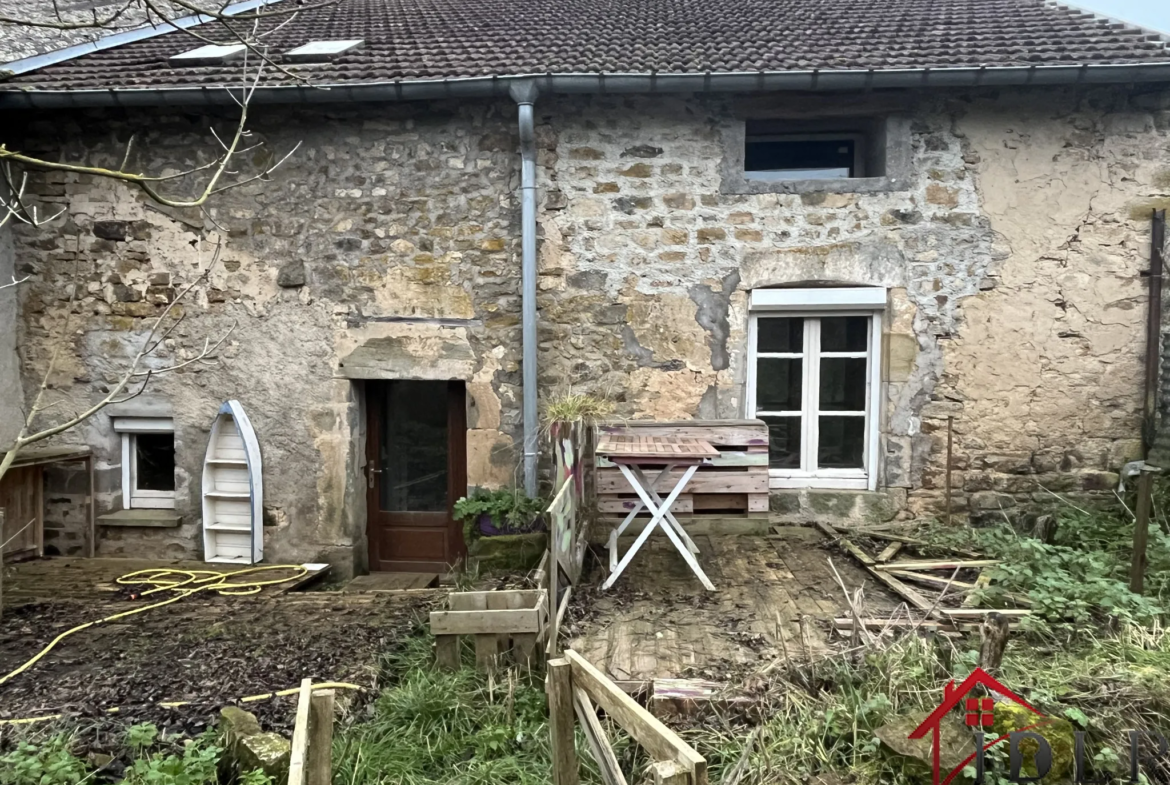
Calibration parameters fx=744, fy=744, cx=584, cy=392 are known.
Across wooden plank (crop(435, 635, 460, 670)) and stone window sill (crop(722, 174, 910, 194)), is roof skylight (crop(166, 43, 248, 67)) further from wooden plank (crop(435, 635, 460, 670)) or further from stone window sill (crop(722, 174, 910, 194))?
wooden plank (crop(435, 635, 460, 670))

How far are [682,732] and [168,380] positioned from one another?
496cm

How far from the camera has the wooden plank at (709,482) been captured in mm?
5102

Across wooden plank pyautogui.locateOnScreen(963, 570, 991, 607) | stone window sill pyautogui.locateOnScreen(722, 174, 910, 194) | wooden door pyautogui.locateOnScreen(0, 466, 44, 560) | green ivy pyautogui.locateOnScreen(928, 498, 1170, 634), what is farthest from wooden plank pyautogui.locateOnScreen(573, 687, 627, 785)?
wooden door pyautogui.locateOnScreen(0, 466, 44, 560)

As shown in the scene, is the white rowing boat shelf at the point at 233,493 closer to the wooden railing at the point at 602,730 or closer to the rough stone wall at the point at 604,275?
the rough stone wall at the point at 604,275

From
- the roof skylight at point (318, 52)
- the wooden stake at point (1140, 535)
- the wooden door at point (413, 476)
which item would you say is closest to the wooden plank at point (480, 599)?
the wooden door at point (413, 476)

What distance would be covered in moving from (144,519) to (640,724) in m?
5.47

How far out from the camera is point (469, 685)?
3.46 m

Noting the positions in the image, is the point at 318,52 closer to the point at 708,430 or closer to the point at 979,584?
the point at 708,430

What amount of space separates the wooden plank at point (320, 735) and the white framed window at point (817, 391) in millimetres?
4111

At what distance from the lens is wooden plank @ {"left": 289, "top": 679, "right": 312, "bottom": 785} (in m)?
1.92

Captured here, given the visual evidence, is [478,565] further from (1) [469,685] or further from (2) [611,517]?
(1) [469,685]

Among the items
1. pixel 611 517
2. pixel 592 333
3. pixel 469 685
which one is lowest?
pixel 469 685

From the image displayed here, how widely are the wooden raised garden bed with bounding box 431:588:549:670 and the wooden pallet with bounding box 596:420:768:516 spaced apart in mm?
1576

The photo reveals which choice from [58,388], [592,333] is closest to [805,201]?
[592,333]
